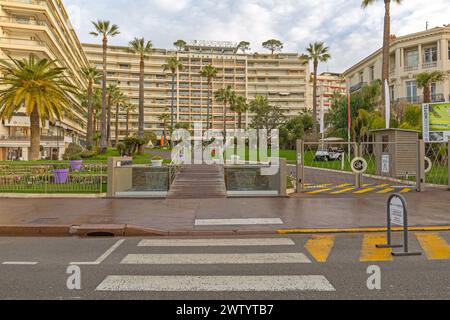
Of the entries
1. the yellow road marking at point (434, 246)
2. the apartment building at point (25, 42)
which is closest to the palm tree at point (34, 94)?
the apartment building at point (25, 42)

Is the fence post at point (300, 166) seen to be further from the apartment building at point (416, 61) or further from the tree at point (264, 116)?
the tree at point (264, 116)

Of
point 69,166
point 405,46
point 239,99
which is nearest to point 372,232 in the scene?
point 69,166

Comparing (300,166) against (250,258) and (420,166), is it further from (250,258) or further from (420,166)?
(250,258)

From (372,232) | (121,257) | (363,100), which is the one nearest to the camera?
(121,257)

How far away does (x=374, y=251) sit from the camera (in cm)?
635

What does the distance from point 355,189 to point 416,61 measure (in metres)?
34.1

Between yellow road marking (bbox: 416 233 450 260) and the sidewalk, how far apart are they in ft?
3.44

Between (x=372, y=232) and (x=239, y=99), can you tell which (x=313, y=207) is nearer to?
(x=372, y=232)

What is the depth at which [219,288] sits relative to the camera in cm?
452

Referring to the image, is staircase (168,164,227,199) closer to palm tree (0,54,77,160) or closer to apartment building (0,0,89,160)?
palm tree (0,54,77,160)

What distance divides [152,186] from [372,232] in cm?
880

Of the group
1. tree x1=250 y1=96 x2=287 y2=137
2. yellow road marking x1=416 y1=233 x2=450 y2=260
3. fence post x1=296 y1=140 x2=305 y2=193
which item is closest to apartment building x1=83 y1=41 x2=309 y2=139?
tree x1=250 y1=96 x2=287 y2=137

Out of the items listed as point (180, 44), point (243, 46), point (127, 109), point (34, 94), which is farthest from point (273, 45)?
point (34, 94)

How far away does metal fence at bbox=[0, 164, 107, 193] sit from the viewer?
46.1 feet
